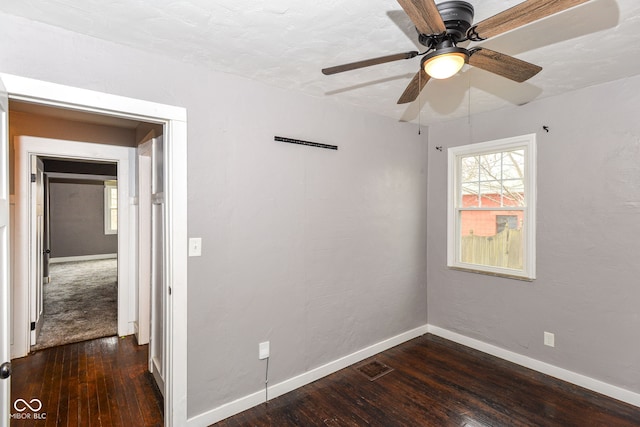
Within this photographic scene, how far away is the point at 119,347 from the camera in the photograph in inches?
137

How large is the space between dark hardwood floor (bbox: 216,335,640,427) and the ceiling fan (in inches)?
90.2

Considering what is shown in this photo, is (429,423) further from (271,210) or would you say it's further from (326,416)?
(271,210)

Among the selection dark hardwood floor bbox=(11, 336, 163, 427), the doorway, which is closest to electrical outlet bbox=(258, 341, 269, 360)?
dark hardwood floor bbox=(11, 336, 163, 427)

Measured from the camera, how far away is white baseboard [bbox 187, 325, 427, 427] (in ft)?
7.41

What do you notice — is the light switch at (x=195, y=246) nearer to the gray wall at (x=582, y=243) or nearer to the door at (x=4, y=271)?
the door at (x=4, y=271)

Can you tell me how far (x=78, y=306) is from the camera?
4.81 metres

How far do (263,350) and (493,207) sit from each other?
104 inches

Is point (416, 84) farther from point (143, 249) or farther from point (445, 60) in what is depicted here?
point (143, 249)

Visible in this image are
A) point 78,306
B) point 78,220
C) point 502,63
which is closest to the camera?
point 502,63

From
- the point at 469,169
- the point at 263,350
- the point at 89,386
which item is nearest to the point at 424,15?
the point at 263,350

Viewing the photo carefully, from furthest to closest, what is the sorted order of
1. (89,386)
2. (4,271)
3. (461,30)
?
(89,386) < (461,30) < (4,271)

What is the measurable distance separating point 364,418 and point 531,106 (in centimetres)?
304

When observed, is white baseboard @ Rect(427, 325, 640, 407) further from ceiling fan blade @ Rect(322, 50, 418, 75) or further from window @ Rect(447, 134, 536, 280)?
ceiling fan blade @ Rect(322, 50, 418, 75)

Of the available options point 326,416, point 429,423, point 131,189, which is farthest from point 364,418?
point 131,189
